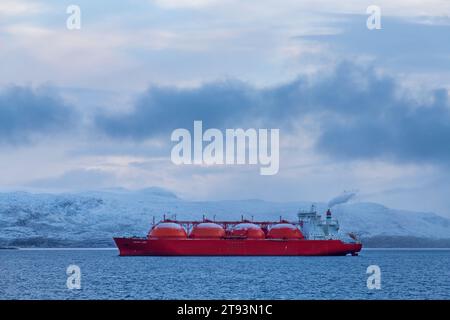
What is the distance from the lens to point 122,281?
63344 millimetres

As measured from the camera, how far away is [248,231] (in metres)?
110

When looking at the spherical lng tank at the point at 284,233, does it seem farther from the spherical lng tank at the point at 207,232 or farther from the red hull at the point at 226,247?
the spherical lng tank at the point at 207,232

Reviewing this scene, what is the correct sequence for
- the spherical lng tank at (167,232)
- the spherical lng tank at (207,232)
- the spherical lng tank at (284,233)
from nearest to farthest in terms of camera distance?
the spherical lng tank at (167,232) < the spherical lng tank at (207,232) < the spherical lng tank at (284,233)

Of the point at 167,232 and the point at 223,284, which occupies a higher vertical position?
the point at 167,232

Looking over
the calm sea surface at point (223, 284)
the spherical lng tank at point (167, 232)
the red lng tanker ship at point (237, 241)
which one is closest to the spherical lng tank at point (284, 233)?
the red lng tanker ship at point (237, 241)

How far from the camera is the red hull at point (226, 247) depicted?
10656 cm

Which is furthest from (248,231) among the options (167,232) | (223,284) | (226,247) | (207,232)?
(223,284)

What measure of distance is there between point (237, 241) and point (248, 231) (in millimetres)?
2912

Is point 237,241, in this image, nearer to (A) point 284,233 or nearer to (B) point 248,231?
(B) point 248,231

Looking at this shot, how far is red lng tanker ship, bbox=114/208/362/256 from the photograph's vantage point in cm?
10688

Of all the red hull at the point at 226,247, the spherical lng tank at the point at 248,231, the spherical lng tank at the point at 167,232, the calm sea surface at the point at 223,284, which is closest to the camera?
the calm sea surface at the point at 223,284

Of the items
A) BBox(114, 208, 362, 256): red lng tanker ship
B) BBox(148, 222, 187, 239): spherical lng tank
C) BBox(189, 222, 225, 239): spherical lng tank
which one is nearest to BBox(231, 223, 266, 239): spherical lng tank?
BBox(114, 208, 362, 256): red lng tanker ship
